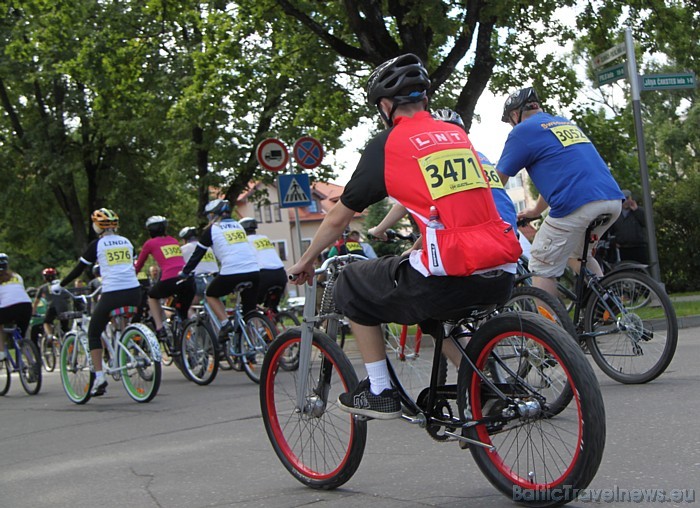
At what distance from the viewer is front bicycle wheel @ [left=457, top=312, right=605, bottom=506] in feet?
11.8

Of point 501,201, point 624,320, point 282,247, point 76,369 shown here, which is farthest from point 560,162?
point 282,247

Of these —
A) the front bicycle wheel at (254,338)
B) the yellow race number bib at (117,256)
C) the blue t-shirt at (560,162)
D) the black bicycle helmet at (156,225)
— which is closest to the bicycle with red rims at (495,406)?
the blue t-shirt at (560,162)

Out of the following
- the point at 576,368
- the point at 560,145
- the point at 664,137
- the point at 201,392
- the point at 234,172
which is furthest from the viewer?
the point at 664,137

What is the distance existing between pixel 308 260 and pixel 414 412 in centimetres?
84

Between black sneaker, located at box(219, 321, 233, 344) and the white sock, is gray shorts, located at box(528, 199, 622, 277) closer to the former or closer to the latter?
the white sock

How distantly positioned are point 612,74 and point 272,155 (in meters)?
5.23

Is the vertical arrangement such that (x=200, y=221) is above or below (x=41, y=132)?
below

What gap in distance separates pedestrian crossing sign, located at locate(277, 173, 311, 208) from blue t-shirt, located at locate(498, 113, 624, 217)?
27.4ft

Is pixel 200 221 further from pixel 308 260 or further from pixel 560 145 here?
pixel 308 260

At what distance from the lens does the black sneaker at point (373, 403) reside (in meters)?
4.33

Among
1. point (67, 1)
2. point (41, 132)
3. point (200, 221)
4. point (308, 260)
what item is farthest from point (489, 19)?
point (41, 132)

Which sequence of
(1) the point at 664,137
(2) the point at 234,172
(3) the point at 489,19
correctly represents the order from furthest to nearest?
(1) the point at 664,137, (2) the point at 234,172, (3) the point at 489,19

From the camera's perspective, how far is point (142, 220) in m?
34.5

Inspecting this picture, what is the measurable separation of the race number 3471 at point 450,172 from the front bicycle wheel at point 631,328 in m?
3.23
